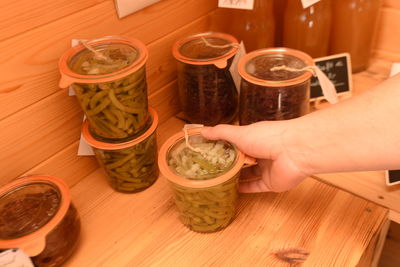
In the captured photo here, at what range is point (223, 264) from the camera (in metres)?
0.75

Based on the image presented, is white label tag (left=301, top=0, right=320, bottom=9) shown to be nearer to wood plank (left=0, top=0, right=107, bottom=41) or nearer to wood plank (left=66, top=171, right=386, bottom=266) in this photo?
wood plank (left=66, top=171, right=386, bottom=266)

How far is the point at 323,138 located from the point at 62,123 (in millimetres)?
551

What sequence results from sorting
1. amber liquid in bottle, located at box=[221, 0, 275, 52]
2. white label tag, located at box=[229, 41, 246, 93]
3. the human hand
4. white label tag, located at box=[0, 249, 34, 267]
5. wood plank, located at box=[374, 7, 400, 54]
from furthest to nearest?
wood plank, located at box=[374, 7, 400, 54] → amber liquid in bottle, located at box=[221, 0, 275, 52] → white label tag, located at box=[229, 41, 246, 93] → the human hand → white label tag, located at box=[0, 249, 34, 267]

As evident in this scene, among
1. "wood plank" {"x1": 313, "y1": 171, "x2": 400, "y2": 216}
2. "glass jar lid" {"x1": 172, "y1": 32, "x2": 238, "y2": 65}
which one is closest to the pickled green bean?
"glass jar lid" {"x1": 172, "y1": 32, "x2": 238, "y2": 65}

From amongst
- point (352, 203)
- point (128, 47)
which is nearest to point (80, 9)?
point (128, 47)

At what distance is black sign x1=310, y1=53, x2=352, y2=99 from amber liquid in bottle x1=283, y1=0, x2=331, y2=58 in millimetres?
49

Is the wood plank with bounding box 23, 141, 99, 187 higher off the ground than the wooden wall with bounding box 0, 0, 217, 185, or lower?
lower

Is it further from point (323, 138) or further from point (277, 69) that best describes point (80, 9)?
point (323, 138)

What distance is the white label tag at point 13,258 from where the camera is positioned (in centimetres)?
65

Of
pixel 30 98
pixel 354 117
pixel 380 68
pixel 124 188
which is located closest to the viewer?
pixel 354 117

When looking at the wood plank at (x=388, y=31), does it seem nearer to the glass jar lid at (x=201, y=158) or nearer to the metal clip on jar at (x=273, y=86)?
the metal clip on jar at (x=273, y=86)

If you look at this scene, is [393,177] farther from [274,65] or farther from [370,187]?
[274,65]

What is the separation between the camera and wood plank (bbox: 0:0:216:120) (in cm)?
75

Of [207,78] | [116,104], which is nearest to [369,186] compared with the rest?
[207,78]
